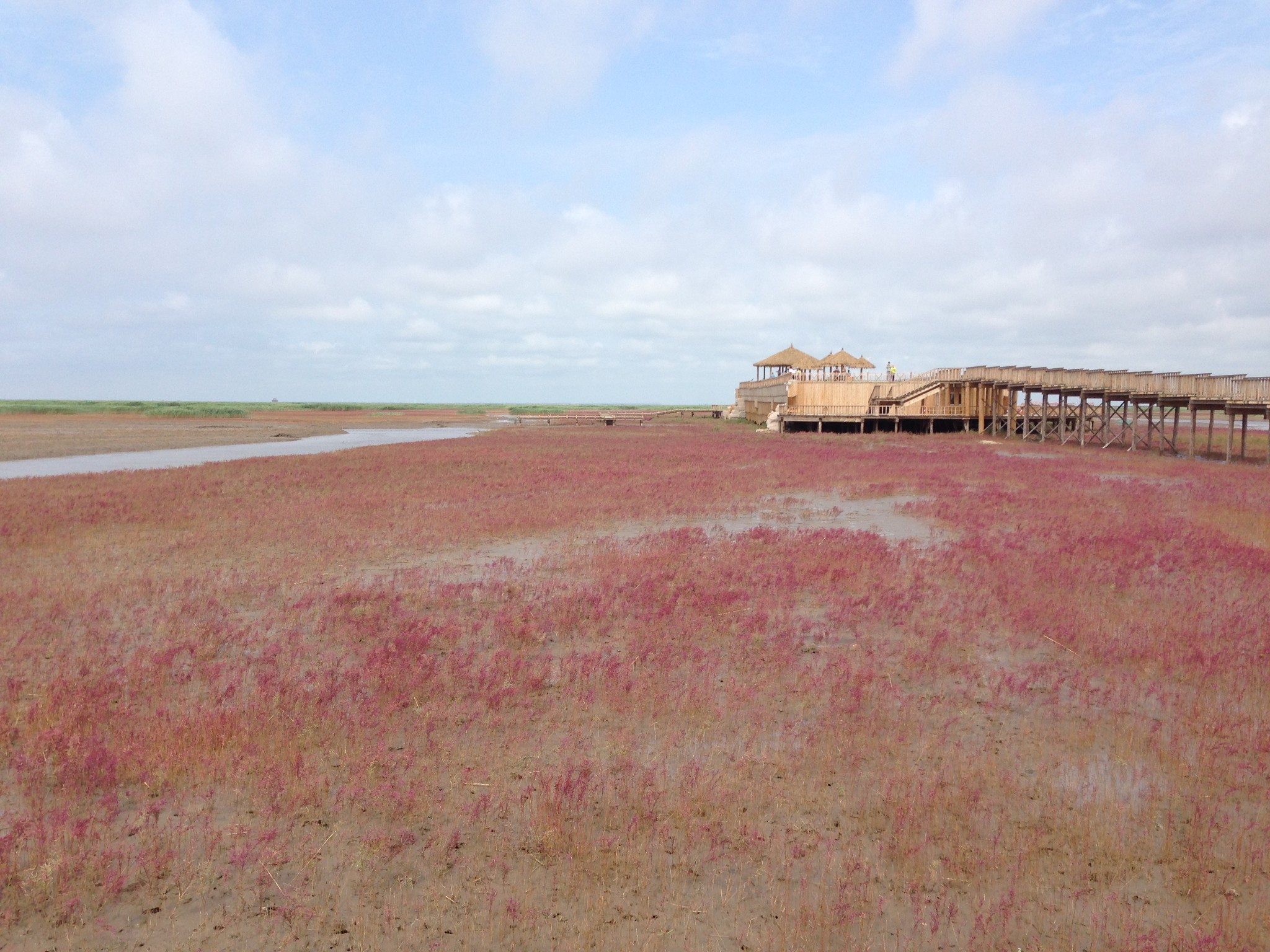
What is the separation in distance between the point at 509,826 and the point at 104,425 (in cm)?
8836

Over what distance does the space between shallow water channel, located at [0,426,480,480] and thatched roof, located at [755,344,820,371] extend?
3175 centimetres

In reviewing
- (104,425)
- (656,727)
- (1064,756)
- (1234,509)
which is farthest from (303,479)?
(104,425)

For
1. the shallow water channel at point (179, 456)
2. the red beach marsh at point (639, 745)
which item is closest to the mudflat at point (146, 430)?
the shallow water channel at point (179, 456)

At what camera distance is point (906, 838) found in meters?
6.07

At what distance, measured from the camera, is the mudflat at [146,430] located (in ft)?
166

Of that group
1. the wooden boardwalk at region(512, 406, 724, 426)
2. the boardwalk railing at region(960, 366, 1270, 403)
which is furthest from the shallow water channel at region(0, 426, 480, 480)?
the boardwalk railing at region(960, 366, 1270, 403)

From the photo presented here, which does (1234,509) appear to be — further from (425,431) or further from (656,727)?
(425,431)

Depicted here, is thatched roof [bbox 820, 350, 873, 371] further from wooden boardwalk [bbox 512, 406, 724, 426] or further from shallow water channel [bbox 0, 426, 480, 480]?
shallow water channel [bbox 0, 426, 480, 480]

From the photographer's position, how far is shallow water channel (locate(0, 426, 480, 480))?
36.3 m

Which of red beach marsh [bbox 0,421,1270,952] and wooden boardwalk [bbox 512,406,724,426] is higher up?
wooden boardwalk [bbox 512,406,724,426]

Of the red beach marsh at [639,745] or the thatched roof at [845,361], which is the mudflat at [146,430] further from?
the thatched roof at [845,361]

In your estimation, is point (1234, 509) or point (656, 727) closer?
point (656, 727)

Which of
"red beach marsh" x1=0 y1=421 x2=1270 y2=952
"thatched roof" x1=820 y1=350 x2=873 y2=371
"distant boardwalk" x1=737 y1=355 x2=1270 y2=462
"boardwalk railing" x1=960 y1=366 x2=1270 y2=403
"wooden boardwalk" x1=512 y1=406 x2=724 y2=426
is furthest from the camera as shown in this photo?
"wooden boardwalk" x1=512 y1=406 x2=724 y2=426

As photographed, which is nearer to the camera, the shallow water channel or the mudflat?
the shallow water channel
